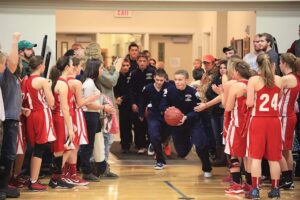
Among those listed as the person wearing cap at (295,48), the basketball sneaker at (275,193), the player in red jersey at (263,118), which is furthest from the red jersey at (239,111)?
the person wearing cap at (295,48)

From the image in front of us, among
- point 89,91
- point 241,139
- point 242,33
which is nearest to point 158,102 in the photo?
point 89,91

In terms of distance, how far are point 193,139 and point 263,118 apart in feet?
6.05

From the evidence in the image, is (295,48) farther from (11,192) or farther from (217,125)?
(11,192)

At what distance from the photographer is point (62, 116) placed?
797 cm

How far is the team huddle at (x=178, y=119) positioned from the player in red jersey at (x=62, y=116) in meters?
0.01

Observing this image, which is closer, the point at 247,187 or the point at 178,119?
the point at 247,187

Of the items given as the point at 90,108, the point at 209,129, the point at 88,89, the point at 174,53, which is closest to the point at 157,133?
the point at 209,129

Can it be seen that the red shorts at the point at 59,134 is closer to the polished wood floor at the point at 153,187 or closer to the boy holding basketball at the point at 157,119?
the polished wood floor at the point at 153,187

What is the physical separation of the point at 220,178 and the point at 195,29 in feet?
25.9

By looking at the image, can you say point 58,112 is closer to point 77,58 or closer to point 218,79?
point 77,58

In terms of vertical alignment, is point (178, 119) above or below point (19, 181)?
above

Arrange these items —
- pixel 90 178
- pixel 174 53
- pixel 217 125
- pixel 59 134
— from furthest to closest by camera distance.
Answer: pixel 174 53
pixel 217 125
pixel 90 178
pixel 59 134

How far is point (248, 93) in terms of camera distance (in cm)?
730

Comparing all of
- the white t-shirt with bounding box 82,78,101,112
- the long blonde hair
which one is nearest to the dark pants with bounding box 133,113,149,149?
the white t-shirt with bounding box 82,78,101,112
